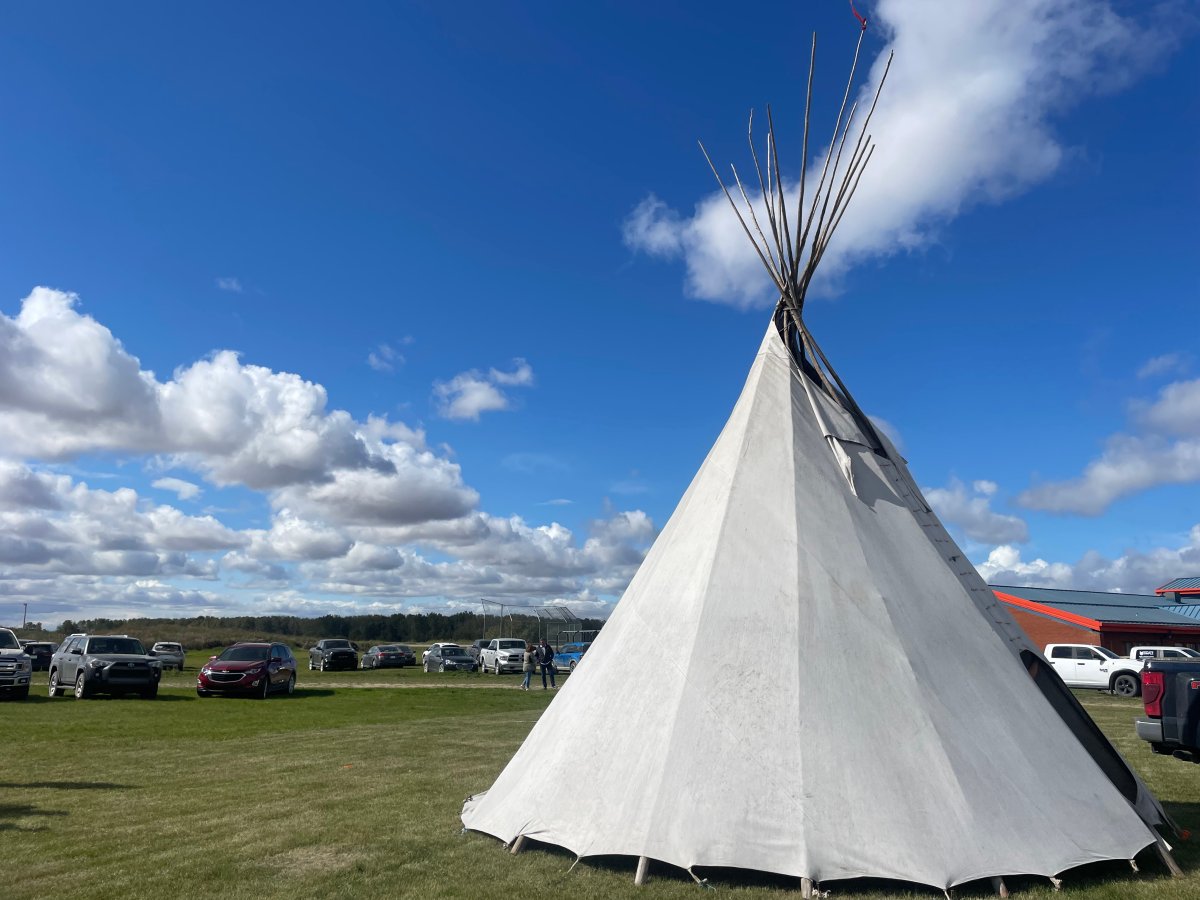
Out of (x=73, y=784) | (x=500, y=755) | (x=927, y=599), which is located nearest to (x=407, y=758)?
(x=500, y=755)

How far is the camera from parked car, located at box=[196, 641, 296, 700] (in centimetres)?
2331

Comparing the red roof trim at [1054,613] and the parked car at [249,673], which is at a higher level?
the red roof trim at [1054,613]

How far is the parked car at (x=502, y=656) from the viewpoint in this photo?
1465 inches

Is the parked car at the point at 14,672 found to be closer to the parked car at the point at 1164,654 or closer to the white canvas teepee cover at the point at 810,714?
the white canvas teepee cover at the point at 810,714

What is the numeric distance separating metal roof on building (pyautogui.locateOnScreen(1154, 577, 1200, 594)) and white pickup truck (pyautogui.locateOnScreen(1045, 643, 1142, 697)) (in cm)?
2489

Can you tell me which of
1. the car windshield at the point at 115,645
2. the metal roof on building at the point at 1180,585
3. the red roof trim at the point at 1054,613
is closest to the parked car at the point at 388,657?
the car windshield at the point at 115,645

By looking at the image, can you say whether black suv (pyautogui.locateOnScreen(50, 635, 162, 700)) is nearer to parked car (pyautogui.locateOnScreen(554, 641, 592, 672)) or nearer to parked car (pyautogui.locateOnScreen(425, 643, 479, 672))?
parked car (pyautogui.locateOnScreen(425, 643, 479, 672))

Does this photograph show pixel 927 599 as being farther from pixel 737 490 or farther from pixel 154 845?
pixel 154 845

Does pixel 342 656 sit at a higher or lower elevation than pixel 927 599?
lower

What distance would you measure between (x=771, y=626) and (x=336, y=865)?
12.0 feet

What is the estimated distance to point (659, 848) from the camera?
5617 millimetres

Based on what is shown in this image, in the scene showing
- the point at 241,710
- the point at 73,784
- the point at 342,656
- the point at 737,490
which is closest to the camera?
the point at 737,490

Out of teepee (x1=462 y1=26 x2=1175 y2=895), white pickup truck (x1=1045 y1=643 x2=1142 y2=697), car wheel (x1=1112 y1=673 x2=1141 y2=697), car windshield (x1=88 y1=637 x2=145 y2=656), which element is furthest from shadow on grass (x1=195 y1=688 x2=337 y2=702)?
car wheel (x1=1112 y1=673 x2=1141 y2=697)

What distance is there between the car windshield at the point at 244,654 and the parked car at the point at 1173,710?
21.5m
